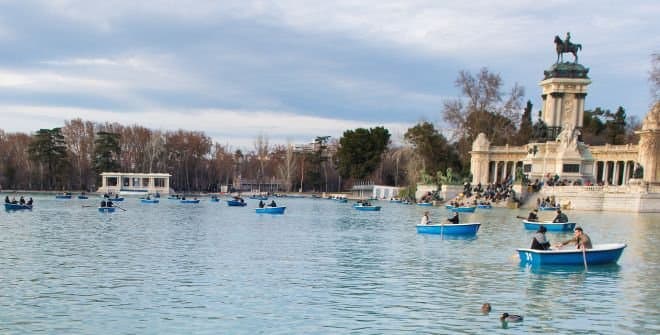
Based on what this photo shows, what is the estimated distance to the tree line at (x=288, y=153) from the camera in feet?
276

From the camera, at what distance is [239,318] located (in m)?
14.2

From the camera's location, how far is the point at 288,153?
120 meters

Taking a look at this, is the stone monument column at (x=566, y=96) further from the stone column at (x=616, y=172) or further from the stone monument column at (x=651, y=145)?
the stone monument column at (x=651, y=145)

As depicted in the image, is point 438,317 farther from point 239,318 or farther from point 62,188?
point 62,188

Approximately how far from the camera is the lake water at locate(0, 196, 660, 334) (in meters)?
13.8

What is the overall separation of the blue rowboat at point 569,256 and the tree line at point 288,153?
169ft

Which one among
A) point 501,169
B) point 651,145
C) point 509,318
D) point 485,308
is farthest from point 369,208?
point 509,318

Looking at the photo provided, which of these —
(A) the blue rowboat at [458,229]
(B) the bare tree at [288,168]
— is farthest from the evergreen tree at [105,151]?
(A) the blue rowboat at [458,229]

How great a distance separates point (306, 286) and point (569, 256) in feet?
28.9

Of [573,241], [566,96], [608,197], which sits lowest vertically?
[573,241]

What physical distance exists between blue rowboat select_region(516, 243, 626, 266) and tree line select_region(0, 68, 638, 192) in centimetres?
5165

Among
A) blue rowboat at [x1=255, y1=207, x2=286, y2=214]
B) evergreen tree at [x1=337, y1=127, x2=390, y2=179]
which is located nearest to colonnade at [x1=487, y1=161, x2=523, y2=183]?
evergreen tree at [x1=337, y1=127, x2=390, y2=179]

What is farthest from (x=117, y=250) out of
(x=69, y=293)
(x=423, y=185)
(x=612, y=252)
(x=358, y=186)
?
(x=358, y=186)

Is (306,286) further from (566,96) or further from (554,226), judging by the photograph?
(566,96)
